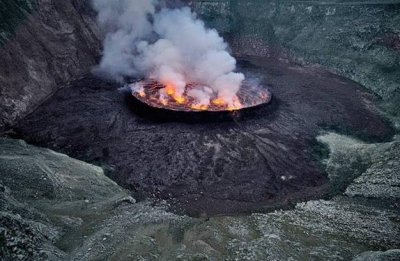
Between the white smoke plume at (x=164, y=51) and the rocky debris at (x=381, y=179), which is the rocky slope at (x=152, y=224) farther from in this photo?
the white smoke plume at (x=164, y=51)

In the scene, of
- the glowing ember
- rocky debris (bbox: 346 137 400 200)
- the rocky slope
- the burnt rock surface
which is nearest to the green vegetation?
the burnt rock surface

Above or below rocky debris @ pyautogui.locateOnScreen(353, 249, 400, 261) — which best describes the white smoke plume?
above

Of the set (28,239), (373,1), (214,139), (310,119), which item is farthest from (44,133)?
(373,1)

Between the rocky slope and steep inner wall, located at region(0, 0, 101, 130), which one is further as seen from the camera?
steep inner wall, located at region(0, 0, 101, 130)

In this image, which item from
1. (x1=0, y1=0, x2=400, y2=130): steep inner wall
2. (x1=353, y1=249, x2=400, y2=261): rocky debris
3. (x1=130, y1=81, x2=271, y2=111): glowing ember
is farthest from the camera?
(x1=0, y1=0, x2=400, y2=130): steep inner wall

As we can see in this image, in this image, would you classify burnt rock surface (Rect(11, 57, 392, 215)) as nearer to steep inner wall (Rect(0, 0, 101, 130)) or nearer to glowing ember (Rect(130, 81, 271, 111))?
glowing ember (Rect(130, 81, 271, 111))

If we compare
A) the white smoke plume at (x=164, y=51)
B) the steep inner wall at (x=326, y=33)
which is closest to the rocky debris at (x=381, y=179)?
the steep inner wall at (x=326, y=33)
